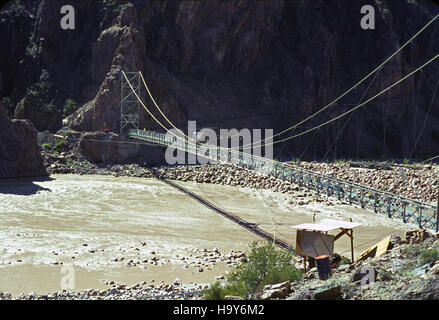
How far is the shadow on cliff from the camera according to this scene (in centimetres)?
2284

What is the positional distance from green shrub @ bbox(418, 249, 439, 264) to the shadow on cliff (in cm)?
1790

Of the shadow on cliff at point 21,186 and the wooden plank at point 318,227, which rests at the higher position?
the wooden plank at point 318,227

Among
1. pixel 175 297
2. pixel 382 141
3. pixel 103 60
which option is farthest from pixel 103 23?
pixel 175 297

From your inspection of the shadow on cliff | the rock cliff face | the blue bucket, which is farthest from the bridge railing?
the rock cliff face

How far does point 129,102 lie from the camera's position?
36.9 meters

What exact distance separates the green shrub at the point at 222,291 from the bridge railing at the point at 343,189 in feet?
16.5

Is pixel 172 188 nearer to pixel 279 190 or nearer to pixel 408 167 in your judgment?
pixel 279 190

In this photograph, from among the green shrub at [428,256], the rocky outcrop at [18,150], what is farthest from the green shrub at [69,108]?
the green shrub at [428,256]

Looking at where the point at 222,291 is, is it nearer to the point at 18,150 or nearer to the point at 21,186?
the point at 21,186

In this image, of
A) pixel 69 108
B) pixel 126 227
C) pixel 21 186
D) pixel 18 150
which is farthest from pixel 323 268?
pixel 69 108

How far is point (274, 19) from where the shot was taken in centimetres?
4616

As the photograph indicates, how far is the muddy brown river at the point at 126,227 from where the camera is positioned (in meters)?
11.9

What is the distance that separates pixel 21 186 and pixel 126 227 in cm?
954

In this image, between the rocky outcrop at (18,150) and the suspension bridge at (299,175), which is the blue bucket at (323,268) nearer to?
the suspension bridge at (299,175)
